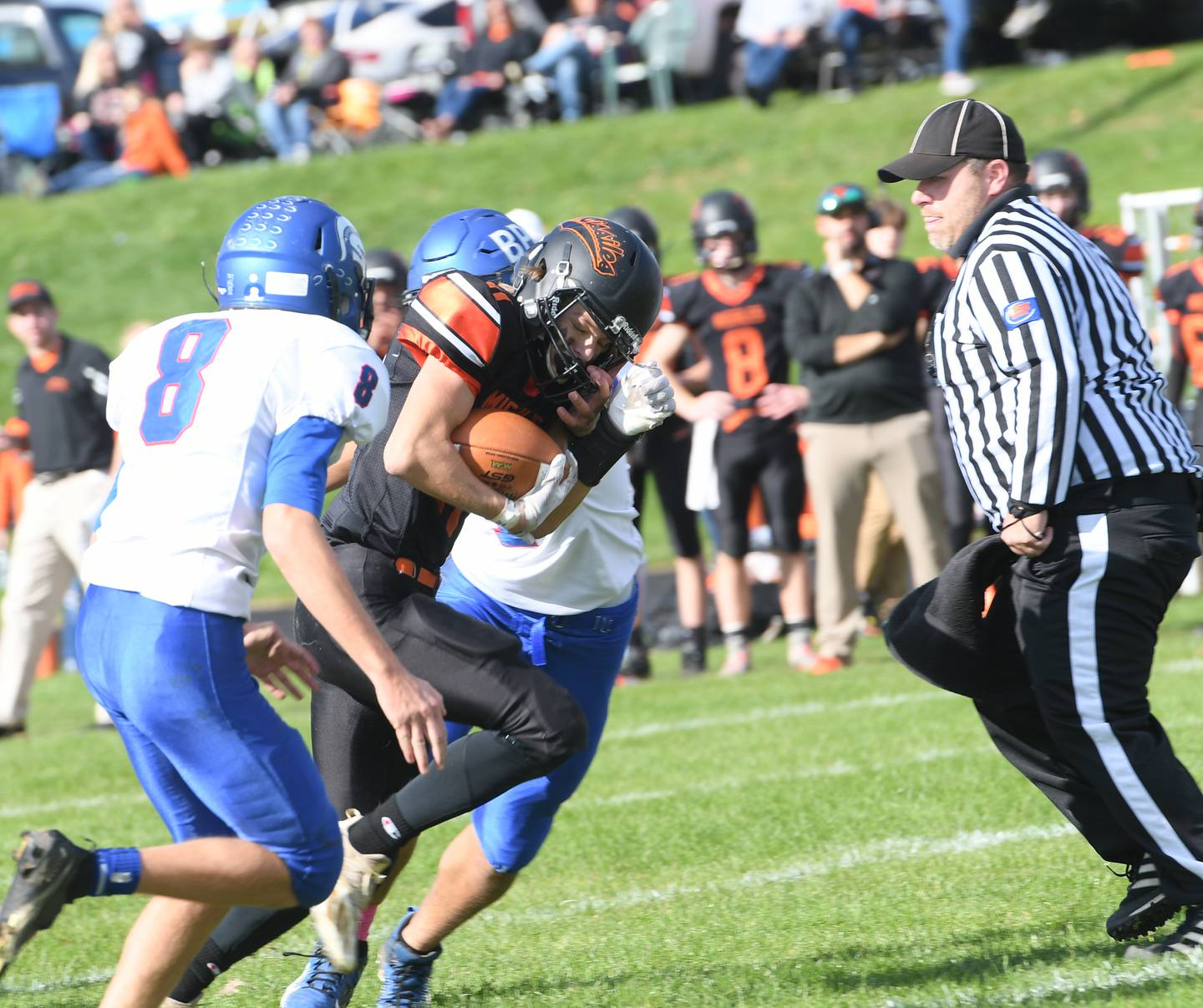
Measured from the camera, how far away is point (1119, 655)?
3758 mm

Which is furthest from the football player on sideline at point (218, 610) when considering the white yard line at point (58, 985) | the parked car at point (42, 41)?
the parked car at point (42, 41)

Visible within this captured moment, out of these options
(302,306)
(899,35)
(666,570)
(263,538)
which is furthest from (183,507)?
(899,35)

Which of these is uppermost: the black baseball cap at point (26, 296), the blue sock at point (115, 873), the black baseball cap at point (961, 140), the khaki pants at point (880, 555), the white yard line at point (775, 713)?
the black baseball cap at point (961, 140)

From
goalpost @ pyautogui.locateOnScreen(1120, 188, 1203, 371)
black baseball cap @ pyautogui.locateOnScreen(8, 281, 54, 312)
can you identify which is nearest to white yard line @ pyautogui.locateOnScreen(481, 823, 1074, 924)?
black baseball cap @ pyautogui.locateOnScreen(8, 281, 54, 312)

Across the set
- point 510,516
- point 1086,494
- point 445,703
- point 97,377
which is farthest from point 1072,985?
point 97,377

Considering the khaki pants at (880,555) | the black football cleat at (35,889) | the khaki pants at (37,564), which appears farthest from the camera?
the khaki pants at (880,555)

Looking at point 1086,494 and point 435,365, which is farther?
point 1086,494

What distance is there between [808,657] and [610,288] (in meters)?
5.04

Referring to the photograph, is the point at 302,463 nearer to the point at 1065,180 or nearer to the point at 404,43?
the point at 1065,180

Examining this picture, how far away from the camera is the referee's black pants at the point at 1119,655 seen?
3.73 meters

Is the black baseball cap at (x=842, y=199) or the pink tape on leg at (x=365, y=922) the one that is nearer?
the pink tape on leg at (x=365, y=922)

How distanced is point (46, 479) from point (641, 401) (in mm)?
5911

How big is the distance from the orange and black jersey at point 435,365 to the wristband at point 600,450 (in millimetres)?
114

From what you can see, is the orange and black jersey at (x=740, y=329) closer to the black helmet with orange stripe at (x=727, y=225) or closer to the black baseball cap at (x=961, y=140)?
the black helmet with orange stripe at (x=727, y=225)
